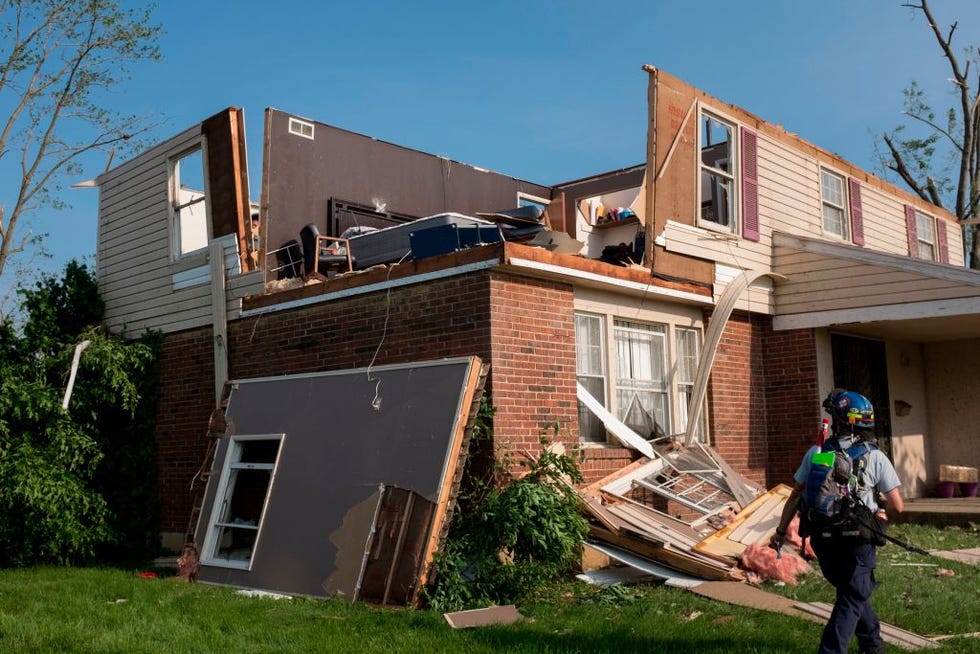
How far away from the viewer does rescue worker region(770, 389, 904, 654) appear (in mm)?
5566

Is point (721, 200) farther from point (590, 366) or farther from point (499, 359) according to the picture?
point (499, 359)

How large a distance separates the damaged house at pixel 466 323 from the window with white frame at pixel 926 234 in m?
1.60

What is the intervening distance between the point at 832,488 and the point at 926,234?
14.1 meters

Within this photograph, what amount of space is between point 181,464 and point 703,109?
27.2 ft

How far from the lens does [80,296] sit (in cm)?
1406

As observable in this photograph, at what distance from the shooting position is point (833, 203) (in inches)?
597

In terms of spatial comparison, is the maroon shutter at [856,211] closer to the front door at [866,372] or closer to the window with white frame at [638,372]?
the front door at [866,372]

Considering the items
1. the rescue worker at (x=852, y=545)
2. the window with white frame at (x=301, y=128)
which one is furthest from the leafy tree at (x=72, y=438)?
the rescue worker at (x=852, y=545)

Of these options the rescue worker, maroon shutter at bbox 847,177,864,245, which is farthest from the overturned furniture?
maroon shutter at bbox 847,177,864,245

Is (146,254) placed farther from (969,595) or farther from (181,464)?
(969,595)

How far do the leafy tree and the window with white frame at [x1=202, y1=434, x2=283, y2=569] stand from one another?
6.69 feet

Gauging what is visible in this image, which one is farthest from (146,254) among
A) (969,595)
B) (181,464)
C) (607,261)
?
(969,595)

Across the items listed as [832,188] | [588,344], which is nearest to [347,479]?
[588,344]

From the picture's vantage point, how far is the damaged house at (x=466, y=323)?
9.25m
